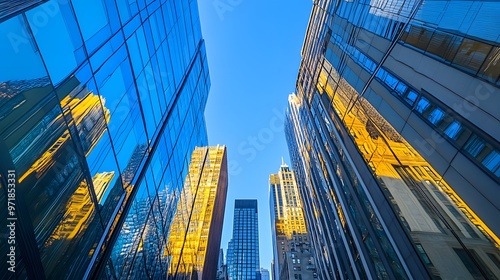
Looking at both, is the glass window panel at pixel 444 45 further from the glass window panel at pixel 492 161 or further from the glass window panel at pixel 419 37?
the glass window panel at pixel 492 161

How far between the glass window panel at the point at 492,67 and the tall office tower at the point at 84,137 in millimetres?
14567

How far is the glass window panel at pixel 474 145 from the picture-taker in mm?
9844

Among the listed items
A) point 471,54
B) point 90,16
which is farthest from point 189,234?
point 471,54

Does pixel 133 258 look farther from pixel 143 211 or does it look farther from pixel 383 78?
pixel 383 78

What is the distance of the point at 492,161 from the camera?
9.33 metres

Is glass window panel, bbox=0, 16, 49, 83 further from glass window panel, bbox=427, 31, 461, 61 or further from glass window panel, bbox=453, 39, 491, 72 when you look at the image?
glass window panel, bbox=427, 31, 461, 61

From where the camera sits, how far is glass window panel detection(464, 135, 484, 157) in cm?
984

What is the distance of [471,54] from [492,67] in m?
1.20

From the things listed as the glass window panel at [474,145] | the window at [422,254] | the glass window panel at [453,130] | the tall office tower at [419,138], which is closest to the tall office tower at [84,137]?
the window at [422,254]

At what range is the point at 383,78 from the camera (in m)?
17.3

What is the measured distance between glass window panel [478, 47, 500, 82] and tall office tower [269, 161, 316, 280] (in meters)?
84.6

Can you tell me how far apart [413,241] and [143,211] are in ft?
49.0

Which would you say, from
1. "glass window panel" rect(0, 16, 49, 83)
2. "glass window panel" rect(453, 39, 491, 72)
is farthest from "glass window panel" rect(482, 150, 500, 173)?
"glass window panel" rect(0, 16, 49, 83)

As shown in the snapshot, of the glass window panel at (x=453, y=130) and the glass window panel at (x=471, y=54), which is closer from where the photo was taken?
the glass window panel at (x=471, y=54)
